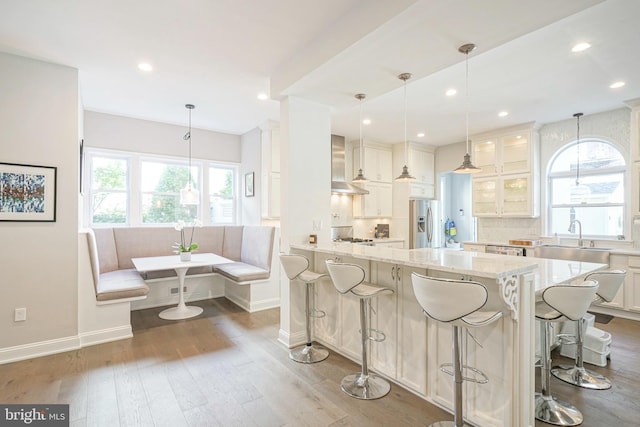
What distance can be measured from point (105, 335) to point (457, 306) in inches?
139

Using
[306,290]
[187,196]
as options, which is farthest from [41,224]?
[306,290]

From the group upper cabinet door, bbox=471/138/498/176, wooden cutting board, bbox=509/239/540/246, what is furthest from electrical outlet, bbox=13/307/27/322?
upper cabinet door, bbox=471/138/498/176

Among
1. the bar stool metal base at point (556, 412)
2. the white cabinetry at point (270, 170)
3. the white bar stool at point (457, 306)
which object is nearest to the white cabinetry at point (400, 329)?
the white bar stool at point (457, 306)

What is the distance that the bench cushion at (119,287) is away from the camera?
11.2ft

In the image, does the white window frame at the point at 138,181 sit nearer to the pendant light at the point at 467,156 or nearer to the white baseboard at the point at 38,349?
the white baseboard at the point at 38,349

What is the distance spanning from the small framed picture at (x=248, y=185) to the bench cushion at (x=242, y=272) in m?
1.32

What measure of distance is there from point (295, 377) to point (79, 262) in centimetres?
250

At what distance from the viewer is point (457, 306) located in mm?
1735

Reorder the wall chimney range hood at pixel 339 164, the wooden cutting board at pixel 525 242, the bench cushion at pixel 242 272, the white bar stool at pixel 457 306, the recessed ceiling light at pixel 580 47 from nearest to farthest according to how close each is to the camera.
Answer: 1. the white bar stool at pixel 457 306
2. the recessed ceiling light at pixel 580 47
3. the bench cushion at pixel 242 272
4. the wooden cutting board at pixel 525 242
5. the wall chimney range hood at pixel 339 164

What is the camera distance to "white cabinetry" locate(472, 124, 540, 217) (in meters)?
5.12

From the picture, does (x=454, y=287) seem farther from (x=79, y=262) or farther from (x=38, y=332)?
(x=38, y=332)

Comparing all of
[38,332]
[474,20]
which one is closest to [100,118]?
[38,332]

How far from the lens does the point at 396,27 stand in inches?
83.1
